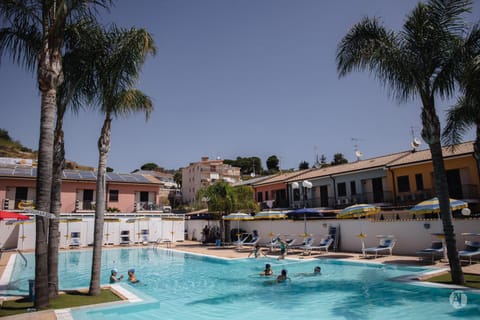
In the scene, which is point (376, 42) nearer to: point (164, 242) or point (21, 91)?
point (21, 91)

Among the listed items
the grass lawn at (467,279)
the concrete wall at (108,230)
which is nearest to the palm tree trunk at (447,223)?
the grass lawn at (467,279)

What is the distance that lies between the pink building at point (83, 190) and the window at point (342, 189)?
20.3 metres

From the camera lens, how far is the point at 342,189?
3269 cm

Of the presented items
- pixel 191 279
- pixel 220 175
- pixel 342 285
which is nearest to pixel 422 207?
pixel 342 285

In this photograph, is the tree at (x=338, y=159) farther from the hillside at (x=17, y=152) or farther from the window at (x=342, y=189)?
the hillside at (x=17, y=152)

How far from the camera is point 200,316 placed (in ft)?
30.7

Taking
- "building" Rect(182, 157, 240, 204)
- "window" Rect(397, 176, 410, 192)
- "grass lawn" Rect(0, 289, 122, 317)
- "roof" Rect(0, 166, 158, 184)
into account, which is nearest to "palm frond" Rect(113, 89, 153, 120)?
"grass lawn" Rect(0, 289, 122, 317)

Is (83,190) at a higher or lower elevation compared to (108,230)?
higher

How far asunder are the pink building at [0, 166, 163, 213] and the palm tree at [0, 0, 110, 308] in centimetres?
2413

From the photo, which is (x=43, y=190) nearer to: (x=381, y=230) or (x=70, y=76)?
(x=70, y=76)

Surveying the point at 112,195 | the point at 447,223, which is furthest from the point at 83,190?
the point at 447,223

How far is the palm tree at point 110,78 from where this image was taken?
9.72m

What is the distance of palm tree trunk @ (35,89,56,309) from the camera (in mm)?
7570

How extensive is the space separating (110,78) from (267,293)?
8659 millimetres
